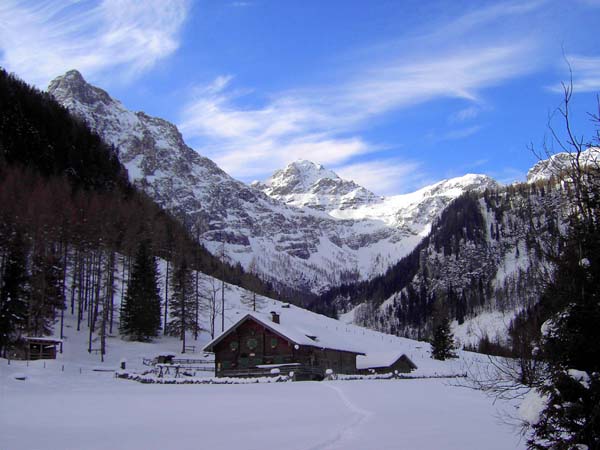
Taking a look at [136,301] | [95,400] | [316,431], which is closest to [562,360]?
[316,431]

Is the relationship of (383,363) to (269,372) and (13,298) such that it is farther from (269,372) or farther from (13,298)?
(13,298)

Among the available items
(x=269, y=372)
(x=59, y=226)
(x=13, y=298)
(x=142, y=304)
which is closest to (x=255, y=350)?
(x=269, y=372)

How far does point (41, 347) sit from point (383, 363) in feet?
122

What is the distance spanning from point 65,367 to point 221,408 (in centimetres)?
2507

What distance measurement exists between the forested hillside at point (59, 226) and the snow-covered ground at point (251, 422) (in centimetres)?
2262

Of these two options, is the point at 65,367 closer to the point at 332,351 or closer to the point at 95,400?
the point at 95,400

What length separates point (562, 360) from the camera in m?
8.89

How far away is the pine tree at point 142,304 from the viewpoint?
57156 millimetres

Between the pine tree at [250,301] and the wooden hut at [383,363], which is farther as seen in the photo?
the pine tree at [250,301]

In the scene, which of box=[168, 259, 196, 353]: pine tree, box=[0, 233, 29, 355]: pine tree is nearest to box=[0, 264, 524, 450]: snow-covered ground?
box=[0, 233, 29, 355]: pine tree

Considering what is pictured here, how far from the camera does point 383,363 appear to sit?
2500 inches

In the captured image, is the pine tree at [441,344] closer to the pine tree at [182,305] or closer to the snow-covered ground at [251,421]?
the pine tree at [182,305]

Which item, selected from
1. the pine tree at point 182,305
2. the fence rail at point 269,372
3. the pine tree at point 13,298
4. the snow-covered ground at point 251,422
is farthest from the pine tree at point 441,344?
the snow-covered ground at point 251,422

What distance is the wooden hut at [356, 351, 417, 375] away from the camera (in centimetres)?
6284
